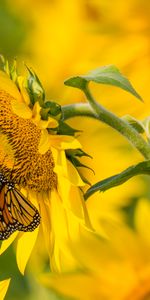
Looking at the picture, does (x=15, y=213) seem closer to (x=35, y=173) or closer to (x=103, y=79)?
(x=35, y=173)

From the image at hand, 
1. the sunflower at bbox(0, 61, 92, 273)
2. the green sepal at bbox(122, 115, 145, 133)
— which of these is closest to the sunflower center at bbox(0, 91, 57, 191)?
the sunflower at bbox(0, 61, 92, 273)

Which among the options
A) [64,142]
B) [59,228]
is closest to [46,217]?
[59,228]

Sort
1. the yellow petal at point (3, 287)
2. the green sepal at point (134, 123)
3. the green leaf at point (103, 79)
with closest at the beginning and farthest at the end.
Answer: the green leaf at point (103, 79) → the green sepal at point (134, 123) → the yellow petal at point (3, 287)

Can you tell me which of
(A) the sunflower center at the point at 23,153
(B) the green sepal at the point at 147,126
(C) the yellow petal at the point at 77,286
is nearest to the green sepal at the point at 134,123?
(B) the green sepal at the point at 147,126

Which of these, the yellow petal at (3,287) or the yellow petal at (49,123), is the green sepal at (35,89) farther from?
the yellow petal at (3,287)

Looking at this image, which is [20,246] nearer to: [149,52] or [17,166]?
[17,166]

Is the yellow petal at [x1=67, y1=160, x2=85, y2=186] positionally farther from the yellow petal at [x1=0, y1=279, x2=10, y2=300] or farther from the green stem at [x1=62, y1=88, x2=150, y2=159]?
the yellow petal at [x1=0, y1=279, x2=10, y2=300]

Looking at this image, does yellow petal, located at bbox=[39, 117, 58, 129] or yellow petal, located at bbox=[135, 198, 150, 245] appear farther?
yellow petal, located at bbox=[135, 198, 150, 245]
